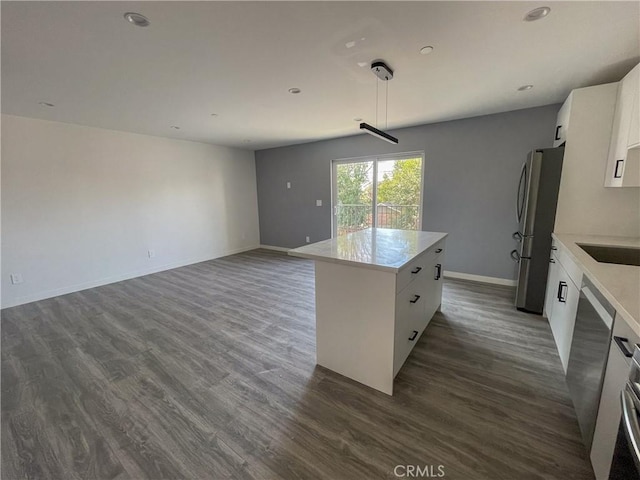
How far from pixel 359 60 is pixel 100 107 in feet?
9.76

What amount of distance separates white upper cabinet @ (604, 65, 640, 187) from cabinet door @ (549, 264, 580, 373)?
85cm

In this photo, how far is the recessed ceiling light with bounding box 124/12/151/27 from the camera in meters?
1.46

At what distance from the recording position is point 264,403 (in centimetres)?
171

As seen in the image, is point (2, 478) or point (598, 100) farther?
point (598, 100)

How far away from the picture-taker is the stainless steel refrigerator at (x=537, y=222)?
260cm

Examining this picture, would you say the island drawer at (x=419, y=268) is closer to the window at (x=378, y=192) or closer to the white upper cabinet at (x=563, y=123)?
the white upper cabinet at (x=563, y=123)

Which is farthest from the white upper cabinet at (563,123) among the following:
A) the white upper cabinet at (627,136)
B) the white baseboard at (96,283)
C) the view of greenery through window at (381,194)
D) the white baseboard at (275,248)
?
the white baseboard at (96,283)

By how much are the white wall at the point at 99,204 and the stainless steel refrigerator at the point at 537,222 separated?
17.5 ft

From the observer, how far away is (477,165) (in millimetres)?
3672

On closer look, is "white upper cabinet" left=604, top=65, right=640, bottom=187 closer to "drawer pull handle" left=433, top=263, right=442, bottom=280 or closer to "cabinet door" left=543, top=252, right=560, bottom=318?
"cabinet door" left=543, top=252, right=560, bottom=318

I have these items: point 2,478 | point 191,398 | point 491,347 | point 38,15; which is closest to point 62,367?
point 2,478

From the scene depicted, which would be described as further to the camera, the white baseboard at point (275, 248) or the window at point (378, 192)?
the white baseboard at point (275, 248)

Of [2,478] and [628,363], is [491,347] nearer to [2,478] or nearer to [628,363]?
[628,363]

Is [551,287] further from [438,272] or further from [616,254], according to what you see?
[438,272]
